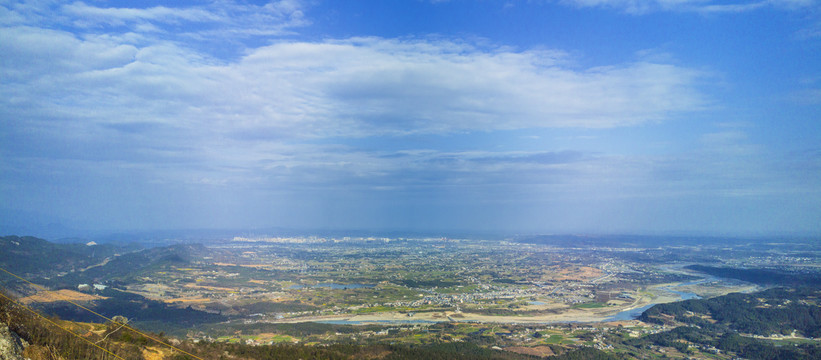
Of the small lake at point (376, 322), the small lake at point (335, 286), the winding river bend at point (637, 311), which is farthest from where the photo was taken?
the small lake at point (335, 286)

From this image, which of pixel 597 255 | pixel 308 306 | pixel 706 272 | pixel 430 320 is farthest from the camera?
pixel 597 255

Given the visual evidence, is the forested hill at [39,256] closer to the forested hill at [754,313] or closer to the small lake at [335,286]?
the small lake at [335,286]

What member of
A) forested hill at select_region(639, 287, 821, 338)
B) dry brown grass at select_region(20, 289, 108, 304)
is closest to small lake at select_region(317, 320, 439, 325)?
forested hill at select_region(639, 287, 821, 338)

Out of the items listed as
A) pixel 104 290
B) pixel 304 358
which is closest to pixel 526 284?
pixel 304 358

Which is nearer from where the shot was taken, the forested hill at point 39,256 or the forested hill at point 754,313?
the forested hill at point 754,313

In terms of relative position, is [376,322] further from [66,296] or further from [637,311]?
[66,296]

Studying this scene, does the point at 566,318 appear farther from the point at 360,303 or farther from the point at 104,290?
the point at 104,290

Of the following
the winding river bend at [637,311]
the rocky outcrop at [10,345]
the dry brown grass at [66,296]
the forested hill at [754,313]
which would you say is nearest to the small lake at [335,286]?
the dry brown grass at [66,296]

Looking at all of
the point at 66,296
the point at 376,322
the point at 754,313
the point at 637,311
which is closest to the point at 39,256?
the point at 66,296

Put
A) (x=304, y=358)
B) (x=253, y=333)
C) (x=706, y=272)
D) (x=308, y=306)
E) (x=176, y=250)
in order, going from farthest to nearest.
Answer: (x=176, y=250), (x=706, y=272), (x=308, y=306), (x=253, y=333), (x=304, y=358)
